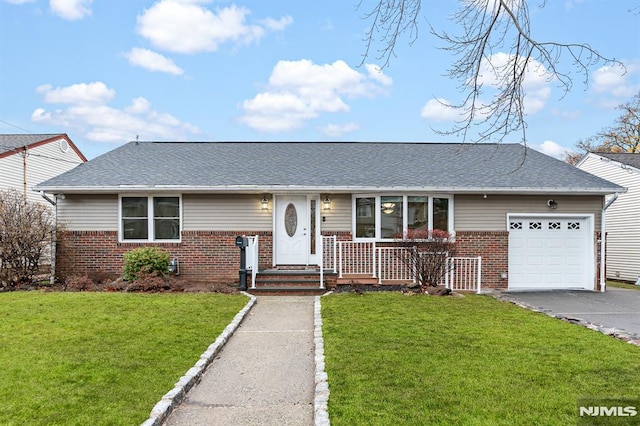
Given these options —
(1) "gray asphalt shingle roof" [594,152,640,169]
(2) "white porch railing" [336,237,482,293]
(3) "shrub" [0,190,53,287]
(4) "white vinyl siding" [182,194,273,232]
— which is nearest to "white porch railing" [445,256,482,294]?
(2) "white porch railing" [336,237,482,293]

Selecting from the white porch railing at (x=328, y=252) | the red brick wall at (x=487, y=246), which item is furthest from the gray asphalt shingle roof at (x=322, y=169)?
the white porch railing at (x=328, y=252)

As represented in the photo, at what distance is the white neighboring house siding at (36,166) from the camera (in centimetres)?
1779

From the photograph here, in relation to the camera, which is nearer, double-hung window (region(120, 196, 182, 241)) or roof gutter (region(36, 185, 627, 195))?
roof gutter (region(36, 185, 627, 195))

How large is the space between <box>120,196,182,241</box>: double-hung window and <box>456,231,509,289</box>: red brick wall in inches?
307

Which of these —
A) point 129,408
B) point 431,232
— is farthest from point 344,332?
point 431,232

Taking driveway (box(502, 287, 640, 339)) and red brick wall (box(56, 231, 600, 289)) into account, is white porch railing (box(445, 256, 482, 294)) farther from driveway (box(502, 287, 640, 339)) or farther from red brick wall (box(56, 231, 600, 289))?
driveway (box(502, 287, 640, 339))

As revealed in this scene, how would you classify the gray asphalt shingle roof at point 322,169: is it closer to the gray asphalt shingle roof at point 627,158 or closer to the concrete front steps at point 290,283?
the concrete front steps at point 290,283

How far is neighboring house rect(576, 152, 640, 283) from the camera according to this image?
16781mm

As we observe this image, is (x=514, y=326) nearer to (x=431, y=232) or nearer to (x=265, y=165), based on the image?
(x=431, y=232)

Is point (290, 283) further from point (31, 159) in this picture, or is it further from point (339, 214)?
point (31, 159)

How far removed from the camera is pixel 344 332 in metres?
6.60

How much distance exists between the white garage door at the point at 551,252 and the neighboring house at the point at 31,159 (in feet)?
58.3

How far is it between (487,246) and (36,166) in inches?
745

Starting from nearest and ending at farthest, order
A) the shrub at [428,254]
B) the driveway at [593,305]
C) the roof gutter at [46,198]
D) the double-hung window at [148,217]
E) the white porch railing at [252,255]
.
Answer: the driveway at [593,305] < the shrub at [428,254] < the white porch railing at [252,255] < the roof gutter at [46,198] < the double-hung window at [148,217]
